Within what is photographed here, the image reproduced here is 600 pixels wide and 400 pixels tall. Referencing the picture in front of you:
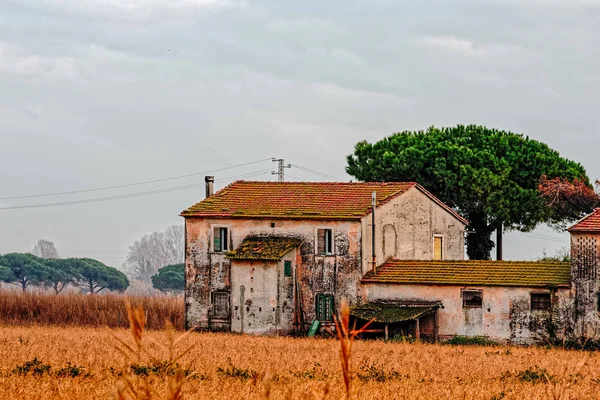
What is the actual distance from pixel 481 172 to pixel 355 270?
2400cm

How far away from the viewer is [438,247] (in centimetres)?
4969

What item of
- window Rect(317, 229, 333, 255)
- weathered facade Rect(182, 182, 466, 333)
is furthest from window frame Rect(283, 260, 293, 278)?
window Rect(317, 229, 333, 255)

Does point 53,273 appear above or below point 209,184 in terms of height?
below

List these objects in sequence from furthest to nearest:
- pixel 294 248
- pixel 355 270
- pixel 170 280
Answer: pixel 170 280 < pixel 294 248 < pixel 355 270

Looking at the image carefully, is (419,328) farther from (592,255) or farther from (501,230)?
(501,230)

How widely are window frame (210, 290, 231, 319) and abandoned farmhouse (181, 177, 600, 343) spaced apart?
57mm

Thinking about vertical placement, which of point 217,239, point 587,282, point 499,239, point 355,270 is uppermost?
point 499,239

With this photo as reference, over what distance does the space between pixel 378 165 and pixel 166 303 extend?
71.0ft

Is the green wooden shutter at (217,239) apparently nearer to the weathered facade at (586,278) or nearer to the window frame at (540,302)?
the window frame at (540,302)

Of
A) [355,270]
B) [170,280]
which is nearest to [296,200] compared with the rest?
[355,270]

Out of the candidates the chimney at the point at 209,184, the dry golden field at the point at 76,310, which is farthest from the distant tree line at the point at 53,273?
the chimney at the point at 209,184

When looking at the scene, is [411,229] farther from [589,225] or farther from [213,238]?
[589,225]

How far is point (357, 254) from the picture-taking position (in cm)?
4309

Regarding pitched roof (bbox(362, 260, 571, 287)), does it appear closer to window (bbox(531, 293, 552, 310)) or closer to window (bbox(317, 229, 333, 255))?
window (bbox(531, 293, 552, 310))
